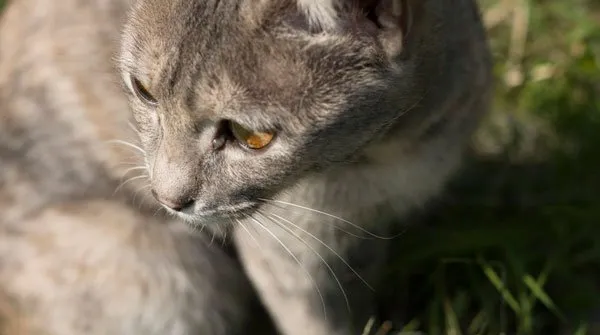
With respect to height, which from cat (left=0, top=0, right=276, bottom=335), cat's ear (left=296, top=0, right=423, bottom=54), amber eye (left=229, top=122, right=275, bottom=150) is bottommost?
cat (left=0, top=0, right=276, bottom=335)

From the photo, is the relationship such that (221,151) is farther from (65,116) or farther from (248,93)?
(65,116)

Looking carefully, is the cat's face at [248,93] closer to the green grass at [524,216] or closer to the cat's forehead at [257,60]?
the cat's forehead at [257,60]

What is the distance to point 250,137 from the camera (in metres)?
1.56

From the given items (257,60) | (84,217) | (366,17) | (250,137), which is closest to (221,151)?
(250,137)

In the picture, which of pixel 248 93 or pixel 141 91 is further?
pixel 141 91

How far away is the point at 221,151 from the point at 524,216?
1.21 metres

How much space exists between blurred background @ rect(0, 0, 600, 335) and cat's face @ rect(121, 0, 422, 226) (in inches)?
28.4

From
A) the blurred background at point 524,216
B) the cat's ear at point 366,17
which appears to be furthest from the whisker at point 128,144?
the blurred background at point 524,216

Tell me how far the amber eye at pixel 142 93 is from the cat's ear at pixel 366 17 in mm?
334

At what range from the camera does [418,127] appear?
72.2 inches

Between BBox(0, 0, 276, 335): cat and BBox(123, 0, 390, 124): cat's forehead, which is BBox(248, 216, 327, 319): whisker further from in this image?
BBox(123, 0, 390, 124): cat's forehead

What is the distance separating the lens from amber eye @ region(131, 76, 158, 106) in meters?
1.66

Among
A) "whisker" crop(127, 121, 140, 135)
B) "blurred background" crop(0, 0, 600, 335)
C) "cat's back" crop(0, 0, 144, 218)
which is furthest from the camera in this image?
"blurred background" crop(0, 0, 600, 335)

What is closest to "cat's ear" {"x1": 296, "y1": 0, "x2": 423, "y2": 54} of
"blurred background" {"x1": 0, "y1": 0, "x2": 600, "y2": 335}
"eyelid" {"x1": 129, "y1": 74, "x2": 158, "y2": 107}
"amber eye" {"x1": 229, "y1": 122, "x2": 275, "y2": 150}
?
"amber eye" {"x1": 229, "y1": 122, "x2": 275, "y2": 150}
